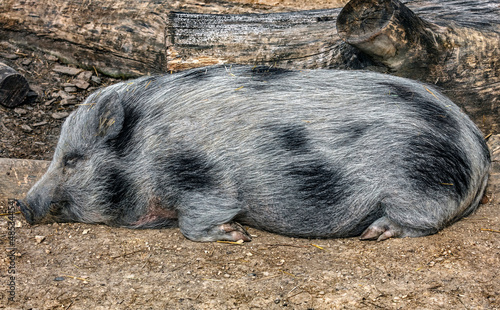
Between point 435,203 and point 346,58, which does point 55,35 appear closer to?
point 346,58

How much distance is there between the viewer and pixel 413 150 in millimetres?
3314

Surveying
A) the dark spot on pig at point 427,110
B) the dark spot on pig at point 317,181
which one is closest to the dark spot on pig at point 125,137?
the dark spot on pig at point 317,181

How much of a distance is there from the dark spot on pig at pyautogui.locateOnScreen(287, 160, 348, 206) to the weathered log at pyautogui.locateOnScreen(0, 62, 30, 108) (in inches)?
129

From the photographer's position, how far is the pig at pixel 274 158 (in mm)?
3338

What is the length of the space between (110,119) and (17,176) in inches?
47.9

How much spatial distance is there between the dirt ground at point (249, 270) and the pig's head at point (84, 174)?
0.40 ft

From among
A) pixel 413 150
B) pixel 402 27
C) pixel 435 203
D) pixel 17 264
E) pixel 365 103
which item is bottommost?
pixel 17 264

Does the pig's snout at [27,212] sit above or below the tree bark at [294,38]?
below

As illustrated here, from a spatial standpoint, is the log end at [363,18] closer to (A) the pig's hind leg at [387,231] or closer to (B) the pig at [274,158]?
(B) the pig at [274,158]

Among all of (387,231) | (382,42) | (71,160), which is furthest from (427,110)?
(71,160)

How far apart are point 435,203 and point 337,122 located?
0.84 meters

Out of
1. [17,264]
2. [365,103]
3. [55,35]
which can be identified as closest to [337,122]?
[365,103]

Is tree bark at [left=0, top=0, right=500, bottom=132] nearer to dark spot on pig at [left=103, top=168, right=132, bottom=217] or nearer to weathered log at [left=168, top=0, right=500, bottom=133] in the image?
weathered log at [left=168, top=0, right=500, bottom=133]

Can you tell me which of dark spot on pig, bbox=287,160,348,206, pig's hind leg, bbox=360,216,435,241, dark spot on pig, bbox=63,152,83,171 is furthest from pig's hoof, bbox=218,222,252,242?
dark spot on pig, bbox=63,152,83,171
